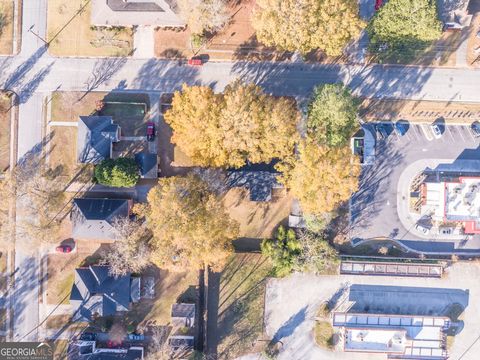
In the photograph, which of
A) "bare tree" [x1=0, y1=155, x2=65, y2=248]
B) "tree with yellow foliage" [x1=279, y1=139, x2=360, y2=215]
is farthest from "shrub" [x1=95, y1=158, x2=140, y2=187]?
"tree with yellow foliage" [x1=279, y1=139, x2=360, y2=215]

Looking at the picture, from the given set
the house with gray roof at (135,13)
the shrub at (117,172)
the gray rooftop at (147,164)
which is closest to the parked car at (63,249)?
the shrub at (117,172)

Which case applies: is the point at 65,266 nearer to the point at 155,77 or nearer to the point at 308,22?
the point at 155,77

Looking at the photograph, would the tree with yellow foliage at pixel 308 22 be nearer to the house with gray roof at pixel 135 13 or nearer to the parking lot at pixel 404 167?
the house with gray roof at pixel 135 13

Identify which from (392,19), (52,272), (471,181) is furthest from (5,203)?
(471,181)

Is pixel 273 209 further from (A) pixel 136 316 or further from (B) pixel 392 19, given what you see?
(B) pixel 392 19

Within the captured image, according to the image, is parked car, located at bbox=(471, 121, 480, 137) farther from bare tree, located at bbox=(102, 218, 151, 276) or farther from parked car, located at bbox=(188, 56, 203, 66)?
bare tree, located at bbox=(102, 218, 151, 276)

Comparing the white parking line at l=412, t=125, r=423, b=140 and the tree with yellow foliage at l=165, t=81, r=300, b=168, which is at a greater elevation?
the white parking line at l=412, t=125, r=423, b=140
